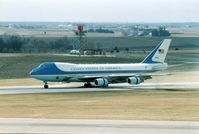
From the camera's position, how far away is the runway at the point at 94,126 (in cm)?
2781

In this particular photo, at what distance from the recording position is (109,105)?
4456 centimetres

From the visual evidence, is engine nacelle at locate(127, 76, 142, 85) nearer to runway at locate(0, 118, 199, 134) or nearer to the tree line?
runway at locate(0, 118, 199, 134)

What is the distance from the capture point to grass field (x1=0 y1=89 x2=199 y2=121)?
3616 centimetres

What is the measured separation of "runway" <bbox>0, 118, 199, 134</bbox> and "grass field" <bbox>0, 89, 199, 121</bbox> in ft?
8.83

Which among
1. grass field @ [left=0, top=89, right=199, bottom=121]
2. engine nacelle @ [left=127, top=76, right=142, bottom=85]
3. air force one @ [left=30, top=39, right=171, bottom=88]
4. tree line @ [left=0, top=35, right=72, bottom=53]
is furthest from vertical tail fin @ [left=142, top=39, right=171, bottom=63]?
tree line @ [left=0, top=35, right=72, bottom=53]

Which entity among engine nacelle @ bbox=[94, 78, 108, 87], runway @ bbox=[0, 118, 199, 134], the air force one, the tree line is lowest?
the tree line

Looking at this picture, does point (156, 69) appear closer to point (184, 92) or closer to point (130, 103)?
point (184, 92)

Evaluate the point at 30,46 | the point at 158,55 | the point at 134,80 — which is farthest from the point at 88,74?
the point at 30,46

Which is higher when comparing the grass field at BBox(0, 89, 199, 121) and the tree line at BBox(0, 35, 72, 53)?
the grass field at BBox(0, 89, 199, 121)

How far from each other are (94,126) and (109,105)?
14946mm

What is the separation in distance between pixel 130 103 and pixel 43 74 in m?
22.7

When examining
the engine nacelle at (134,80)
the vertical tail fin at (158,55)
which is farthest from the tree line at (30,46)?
the engine nacelle at (134,80)

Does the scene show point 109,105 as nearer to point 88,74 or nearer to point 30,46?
point 88,74

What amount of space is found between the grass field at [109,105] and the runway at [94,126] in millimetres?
2691
